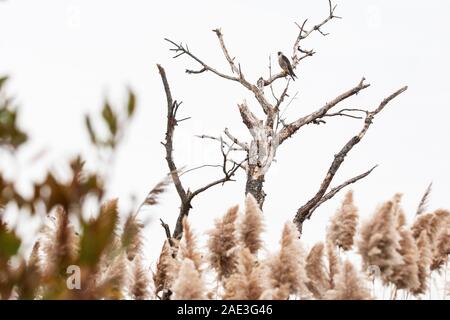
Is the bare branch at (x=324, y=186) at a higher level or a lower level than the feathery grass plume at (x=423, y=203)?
higher

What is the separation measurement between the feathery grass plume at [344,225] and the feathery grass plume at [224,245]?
67cm

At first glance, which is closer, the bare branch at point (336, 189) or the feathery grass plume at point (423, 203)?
the feathery grass plume at point (423, 203)

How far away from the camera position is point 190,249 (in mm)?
4914

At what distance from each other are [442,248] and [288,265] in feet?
6.31

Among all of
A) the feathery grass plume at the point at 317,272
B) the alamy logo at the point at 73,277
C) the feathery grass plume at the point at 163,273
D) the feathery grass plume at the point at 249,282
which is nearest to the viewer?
the alamy logo at the point at 73,277

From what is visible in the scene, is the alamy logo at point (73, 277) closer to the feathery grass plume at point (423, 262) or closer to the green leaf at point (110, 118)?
the green leaf at point (110, 118)

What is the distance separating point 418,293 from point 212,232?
4.83ft

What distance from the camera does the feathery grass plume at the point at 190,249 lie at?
487 cm

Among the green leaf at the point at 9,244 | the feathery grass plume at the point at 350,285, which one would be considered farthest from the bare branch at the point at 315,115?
the green leaf at the point at 9,244

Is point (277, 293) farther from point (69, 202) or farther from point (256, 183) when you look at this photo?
point (256, 183)

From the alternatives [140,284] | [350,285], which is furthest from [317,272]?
[140,284]

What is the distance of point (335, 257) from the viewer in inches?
187
